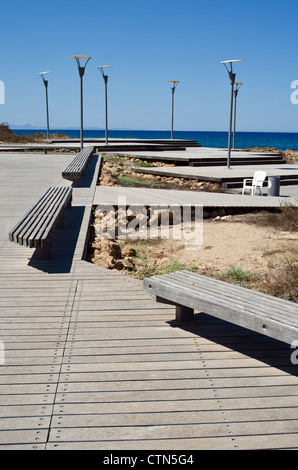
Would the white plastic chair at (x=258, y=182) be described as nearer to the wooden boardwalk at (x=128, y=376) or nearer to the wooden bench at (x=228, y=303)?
the wooden boardwalk at (x=128, y=376)

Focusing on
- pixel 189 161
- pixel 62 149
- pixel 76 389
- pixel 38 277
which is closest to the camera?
pixel 76 389

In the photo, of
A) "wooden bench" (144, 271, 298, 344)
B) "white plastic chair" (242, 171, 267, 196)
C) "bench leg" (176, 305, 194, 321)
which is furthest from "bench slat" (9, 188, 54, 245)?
"white plastic chair" (242, 171, 267, 196)

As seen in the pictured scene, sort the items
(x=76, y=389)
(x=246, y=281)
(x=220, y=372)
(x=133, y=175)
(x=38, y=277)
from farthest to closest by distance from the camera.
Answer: (x=133, y=175) < (x=246, y=281) < (x=38, y=277) < (x=220, y=372) < (x=76, y=389)

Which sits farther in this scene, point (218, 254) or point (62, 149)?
point (62, 149)

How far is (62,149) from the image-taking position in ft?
90.9

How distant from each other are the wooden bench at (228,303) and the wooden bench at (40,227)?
5.69 ft

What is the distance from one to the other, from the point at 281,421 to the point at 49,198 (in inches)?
239

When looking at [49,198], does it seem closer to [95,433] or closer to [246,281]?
[246,281]

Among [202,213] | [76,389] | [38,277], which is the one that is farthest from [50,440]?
[202,213]

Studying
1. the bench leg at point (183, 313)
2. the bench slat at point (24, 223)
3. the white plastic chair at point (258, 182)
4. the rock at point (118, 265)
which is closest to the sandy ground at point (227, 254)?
the rock at point (118, 265)

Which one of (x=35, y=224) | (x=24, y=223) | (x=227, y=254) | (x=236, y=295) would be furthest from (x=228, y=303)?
(x=227, y=254)

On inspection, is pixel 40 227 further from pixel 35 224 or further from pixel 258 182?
pixel 258 182

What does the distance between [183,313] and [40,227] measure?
241 cm

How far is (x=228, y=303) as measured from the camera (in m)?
3.71
